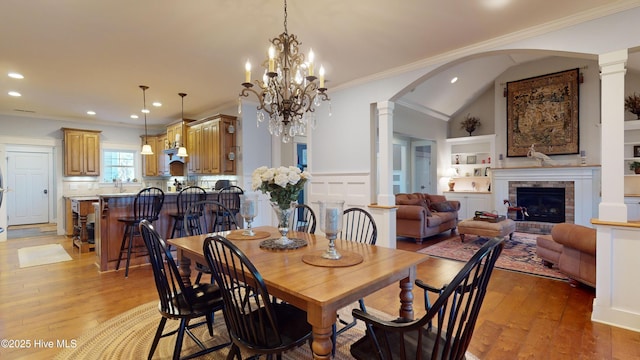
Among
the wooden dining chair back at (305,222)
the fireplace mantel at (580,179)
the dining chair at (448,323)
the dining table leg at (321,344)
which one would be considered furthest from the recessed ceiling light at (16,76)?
the fireplace mantel at (580,179)

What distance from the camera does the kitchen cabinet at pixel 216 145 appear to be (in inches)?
214

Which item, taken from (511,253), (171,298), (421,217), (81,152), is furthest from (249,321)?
(81,152)

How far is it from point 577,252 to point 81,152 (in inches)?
347

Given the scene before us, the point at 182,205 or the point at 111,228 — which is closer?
the point at 111,228

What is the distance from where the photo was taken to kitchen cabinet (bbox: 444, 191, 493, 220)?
7.53m

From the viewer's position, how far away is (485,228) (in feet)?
16.6

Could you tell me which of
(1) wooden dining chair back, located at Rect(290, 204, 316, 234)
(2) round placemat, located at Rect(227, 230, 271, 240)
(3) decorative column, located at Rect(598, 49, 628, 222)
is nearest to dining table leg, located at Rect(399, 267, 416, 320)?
(1) wooden dining chair back, located at Rect(290, 204, 316, 234)

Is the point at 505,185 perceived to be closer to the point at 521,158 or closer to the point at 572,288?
the point at 521,158

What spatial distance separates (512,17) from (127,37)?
3531 mm

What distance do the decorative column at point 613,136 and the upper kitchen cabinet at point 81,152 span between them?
8.67 meters

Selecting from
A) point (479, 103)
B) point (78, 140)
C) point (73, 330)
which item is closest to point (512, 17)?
point (73, 330)

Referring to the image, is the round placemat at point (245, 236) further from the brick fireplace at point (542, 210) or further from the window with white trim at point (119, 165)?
the window with white trim at point (119, 165)

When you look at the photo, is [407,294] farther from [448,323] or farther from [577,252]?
[577,252]

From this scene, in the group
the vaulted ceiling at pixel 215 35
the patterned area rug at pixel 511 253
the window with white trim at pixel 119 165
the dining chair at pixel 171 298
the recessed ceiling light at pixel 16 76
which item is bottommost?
the patterned area rug at pixel 511 253
